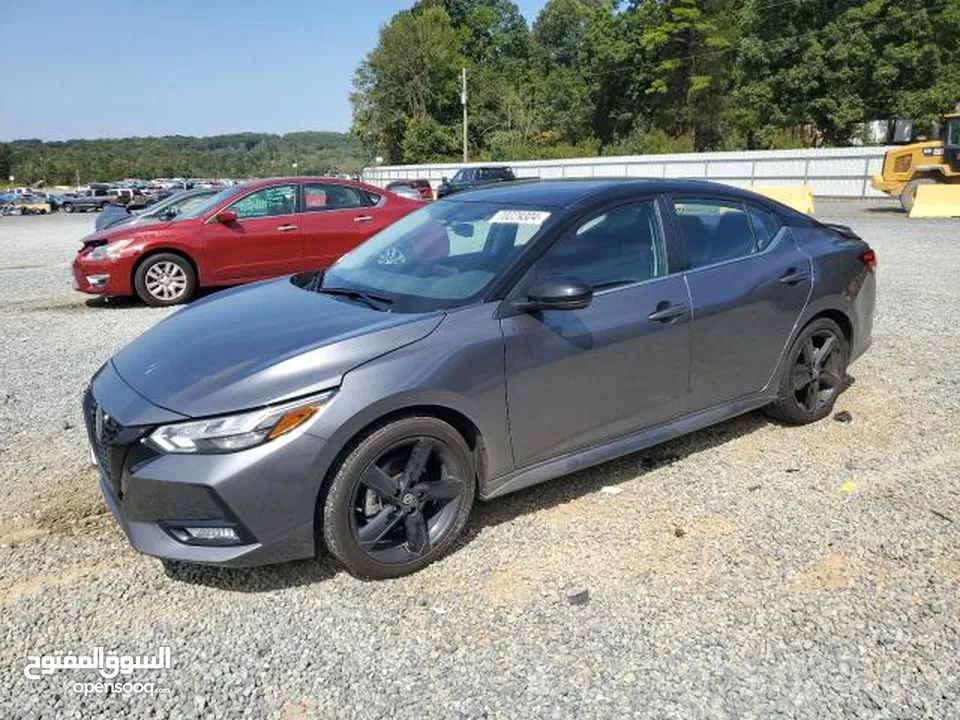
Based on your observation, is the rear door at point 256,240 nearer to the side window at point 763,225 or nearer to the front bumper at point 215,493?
the side window at point 763,225

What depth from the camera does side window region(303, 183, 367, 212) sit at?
995cm

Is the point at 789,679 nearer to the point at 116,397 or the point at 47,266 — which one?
the point at 116,397

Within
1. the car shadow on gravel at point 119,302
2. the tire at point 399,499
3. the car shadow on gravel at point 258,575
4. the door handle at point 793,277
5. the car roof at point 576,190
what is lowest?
the car shadow on gravel at point 258,575

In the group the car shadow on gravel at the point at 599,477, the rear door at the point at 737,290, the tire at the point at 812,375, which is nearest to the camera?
the car shadow on gravel at the point at 599,477

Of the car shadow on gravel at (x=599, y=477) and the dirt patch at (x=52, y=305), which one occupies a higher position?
the dirt patch at (x=52, y=305)

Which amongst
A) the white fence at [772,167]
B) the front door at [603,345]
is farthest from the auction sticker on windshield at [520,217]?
the white fence at [772,167]

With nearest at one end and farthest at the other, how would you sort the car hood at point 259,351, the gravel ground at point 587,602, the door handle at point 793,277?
the gravel ground at point 587,602, the car hood at point 259,351, the door handle at point 793,277

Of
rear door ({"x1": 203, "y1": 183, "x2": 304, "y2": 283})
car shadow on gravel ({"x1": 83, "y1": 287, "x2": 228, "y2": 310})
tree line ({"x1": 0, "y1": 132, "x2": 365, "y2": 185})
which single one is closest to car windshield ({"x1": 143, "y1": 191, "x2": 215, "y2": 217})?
rear door ({"x1": 203, "y1": 183, "x2": 304, "y2": 283})

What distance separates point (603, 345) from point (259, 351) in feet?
5.01

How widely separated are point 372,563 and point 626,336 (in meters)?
1.56

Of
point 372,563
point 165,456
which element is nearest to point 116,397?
point 165,456

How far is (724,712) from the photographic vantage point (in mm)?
2350

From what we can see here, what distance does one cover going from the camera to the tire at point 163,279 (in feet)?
30.2

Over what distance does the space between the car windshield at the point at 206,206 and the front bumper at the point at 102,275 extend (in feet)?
2.90
